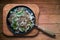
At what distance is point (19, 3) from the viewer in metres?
1.29

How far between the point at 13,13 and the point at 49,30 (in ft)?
1.13

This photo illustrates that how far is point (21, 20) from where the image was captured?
1.24 meters

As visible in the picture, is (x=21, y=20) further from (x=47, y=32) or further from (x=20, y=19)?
(x=47, y=32)

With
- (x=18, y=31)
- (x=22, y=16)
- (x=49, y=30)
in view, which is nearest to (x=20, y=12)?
(x=22, y=16)

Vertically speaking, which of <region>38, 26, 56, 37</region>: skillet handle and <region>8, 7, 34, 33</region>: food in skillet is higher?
<region>8, 7, 34, 33</region>: food in skillet

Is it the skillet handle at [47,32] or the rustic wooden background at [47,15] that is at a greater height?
the rustic wooden background at [47,15]

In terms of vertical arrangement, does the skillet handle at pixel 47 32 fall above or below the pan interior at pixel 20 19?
below

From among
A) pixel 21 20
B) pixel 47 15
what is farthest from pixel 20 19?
pixel 47 15

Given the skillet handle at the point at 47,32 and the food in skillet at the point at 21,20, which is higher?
the food in skillet at the point at 21,20

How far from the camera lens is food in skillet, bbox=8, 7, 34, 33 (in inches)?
48.8

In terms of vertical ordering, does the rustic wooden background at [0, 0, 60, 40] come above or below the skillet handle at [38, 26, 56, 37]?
above

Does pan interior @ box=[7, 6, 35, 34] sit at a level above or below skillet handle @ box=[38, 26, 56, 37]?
above

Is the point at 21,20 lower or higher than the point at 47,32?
higher

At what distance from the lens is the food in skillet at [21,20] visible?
4.07ft
